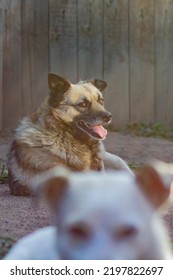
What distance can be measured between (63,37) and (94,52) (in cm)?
47

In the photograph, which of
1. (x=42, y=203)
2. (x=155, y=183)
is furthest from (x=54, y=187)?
(x=42, y=203)

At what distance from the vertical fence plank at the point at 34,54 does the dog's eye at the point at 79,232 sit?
31.0 ft

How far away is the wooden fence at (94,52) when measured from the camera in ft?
37.9

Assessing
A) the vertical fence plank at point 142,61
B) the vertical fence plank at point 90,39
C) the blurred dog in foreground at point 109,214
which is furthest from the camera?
the vertical fence plank at point 142,61

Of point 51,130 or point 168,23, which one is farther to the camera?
point 168,23

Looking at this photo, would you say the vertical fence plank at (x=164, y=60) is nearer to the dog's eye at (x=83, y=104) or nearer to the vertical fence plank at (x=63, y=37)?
the vertical fence plank at (x=63, y=37)

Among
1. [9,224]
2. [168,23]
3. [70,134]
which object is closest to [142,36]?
[168,23]

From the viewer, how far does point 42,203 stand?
20.1ft

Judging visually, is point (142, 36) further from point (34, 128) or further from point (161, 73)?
point (34, 128)

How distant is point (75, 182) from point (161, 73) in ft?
→ 32.8

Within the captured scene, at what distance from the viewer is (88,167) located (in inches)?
293

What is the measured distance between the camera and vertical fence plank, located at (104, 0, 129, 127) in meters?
11.8

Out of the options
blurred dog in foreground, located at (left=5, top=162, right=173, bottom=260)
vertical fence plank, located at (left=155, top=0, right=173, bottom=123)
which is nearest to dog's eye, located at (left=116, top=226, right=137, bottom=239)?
blurred dog in foreground, located at (left=5, top=162, right=173, bottom=260)

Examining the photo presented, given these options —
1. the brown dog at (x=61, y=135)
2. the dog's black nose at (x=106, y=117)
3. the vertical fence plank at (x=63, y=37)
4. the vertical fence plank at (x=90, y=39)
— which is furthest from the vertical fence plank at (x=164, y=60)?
the dog's black nose at (x=106, y=117)
